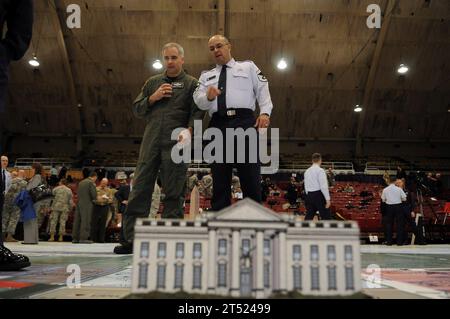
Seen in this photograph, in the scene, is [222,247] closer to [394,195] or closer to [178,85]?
[178,85]

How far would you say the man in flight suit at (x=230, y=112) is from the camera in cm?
299

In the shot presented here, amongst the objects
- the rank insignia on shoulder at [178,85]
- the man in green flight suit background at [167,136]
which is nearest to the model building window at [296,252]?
the man in green flight suit background at [167,136]

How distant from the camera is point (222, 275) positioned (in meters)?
1.49

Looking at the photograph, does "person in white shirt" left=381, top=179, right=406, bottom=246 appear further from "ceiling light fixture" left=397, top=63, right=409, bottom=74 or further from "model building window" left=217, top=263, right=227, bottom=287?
"ceiling light fixture" left=397, top=63, right=409, bottom=74

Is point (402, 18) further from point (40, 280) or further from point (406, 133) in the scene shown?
point (40, 280)

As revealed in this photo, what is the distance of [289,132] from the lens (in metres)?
22.1

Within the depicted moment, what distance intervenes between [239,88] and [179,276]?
190 cm

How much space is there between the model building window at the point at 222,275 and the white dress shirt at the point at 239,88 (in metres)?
1.64

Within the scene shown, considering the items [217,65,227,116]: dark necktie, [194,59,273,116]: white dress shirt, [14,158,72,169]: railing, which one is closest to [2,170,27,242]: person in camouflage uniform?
[194,59,273,116]: white dress shirt

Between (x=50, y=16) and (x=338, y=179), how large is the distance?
15588 millimetres

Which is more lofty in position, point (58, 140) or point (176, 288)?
point (58, 140)

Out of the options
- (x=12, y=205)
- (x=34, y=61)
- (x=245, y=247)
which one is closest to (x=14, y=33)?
(x=245, y=247)

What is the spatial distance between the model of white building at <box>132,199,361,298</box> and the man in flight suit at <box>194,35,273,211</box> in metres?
1.46

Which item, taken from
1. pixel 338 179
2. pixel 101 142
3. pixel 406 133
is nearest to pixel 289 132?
pixel 338 179
